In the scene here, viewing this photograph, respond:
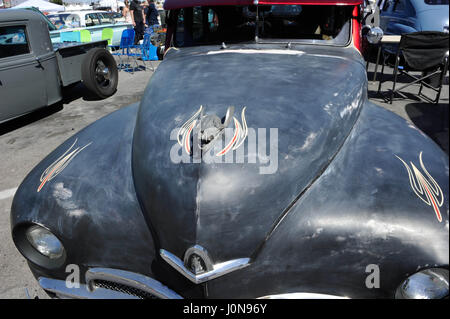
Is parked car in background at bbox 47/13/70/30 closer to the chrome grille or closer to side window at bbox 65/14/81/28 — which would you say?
side window at bbox 65/14/81/28

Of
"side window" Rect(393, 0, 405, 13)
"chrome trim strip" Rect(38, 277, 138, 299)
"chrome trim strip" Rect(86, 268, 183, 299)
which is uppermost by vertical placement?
"side window" Rect(393, 0, 405, 13)

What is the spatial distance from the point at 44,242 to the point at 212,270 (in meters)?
1.02

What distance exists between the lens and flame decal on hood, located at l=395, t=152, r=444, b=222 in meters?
1.45

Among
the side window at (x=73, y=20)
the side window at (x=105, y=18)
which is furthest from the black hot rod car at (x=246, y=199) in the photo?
the side window at (x=105, y=18)

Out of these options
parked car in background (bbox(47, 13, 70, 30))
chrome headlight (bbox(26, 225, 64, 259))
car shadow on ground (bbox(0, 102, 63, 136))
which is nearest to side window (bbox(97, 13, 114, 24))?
parked car in background (bbox(47, 13, 70, 30))

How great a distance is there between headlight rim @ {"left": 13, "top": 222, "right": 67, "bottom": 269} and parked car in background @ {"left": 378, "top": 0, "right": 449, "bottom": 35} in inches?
276

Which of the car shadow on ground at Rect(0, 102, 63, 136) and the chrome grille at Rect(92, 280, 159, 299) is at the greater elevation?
the chrome grille at Rect(92, 280, 159, 299)

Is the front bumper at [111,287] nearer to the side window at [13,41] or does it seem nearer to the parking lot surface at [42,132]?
the parking lot surface at [42,132]

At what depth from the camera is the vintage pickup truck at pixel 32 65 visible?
4.90 meters

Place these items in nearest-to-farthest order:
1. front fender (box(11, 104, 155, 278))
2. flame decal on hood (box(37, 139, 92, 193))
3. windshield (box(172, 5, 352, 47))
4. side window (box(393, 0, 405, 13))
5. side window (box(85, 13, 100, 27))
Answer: front fender (box(11, 104, 155, 278)) < flame decal on hood (box(37, 139, 92, 193)) < windshield (box(172, 5, 352, 47)) < side window (box(393, 0, 405, 13)) < side window (box(85, 13, 100, 27))

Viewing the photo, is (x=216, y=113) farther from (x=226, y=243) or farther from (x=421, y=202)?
(x=421, y=202)

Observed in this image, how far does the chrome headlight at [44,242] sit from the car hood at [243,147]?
570mm

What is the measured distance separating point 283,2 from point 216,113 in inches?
56.5

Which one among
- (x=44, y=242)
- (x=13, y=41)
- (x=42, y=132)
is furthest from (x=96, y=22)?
(x=44, y=242)
